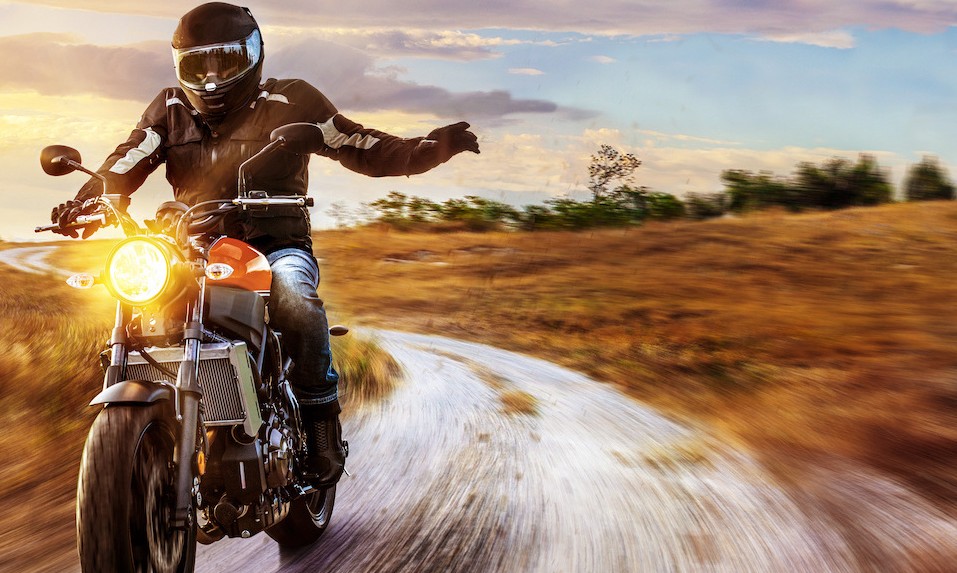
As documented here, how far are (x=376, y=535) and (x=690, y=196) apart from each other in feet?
67.0

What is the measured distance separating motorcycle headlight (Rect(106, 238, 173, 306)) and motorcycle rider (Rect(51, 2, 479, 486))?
93 cm

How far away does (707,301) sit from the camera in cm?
1433

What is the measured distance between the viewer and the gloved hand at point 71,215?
3.36 m

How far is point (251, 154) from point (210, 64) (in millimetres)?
406

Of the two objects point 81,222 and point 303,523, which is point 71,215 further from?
point 303,523

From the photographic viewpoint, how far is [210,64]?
3.92 m

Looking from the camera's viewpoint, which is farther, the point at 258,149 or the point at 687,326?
the point at 687,326

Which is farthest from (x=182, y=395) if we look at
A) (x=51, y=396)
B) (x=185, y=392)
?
(x=51, y=396)

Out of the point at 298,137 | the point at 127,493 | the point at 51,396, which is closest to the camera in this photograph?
the point at 127,493

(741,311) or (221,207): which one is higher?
(221,207)

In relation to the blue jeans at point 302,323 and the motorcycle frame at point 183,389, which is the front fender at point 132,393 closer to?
the motorcycle frame at point 183,389

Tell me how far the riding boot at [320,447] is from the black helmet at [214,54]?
4.50 ft

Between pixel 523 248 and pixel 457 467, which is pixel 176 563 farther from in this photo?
pixel 523 248

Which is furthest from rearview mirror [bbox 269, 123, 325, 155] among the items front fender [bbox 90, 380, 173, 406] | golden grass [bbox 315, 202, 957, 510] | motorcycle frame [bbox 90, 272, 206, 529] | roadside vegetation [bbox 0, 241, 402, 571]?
golden grass [bbox 315, 202, 957, 510]
